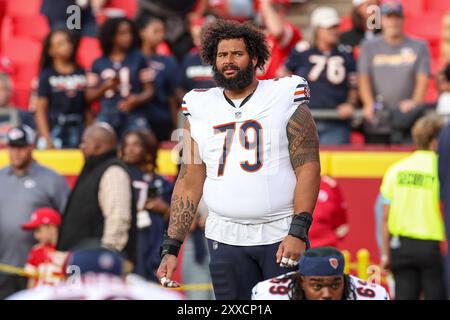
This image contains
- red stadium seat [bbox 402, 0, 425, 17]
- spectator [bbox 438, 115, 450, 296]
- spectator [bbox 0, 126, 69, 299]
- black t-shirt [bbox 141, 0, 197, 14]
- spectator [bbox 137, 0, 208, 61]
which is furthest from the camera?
red stadium seat [bbox 402, 0, 425, 17]

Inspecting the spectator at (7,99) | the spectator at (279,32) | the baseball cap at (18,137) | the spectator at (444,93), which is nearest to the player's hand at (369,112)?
the spectator at (444,93)

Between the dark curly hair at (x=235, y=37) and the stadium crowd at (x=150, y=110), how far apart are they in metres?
2.88

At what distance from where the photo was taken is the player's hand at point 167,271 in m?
7.27

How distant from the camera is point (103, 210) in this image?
10430 mm

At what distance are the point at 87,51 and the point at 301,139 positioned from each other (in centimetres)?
731

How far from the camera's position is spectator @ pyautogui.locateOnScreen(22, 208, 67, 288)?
1095cm

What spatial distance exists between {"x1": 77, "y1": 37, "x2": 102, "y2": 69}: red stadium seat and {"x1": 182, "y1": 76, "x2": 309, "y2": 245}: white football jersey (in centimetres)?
693

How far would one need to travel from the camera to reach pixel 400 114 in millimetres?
12109

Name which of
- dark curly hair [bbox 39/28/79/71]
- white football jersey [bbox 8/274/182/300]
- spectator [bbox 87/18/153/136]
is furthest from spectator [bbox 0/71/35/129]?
white football jersey [bbox 8/274/182/300]

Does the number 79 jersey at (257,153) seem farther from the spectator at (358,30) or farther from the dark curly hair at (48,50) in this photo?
the spectator at (358,30)

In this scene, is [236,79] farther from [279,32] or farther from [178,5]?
[178,5]

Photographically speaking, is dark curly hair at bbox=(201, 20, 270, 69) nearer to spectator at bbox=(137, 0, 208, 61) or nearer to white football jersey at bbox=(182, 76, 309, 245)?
white football jersey at bbox=(182, 76, 309, 245)

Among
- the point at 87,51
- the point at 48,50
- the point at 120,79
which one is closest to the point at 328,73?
the point at 120,79

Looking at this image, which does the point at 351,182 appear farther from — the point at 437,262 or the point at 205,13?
the point at 205,13
